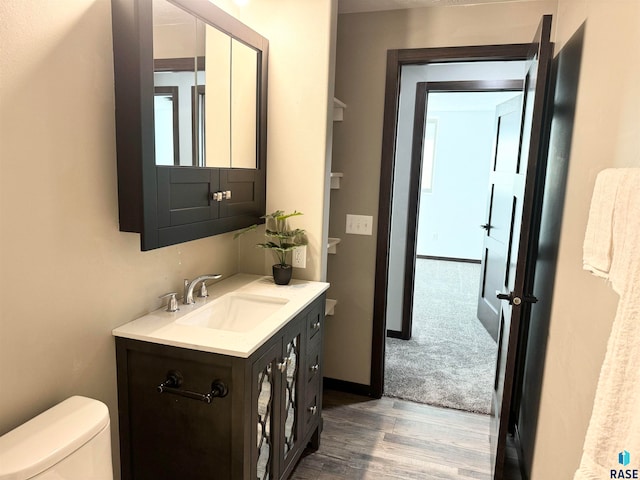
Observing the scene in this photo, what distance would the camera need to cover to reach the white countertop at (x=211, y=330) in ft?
4.81

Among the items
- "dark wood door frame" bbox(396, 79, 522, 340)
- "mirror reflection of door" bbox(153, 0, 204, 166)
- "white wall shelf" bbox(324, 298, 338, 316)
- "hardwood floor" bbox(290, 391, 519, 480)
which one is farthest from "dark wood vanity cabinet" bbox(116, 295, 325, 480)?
"dark wood door frame" bbox(396, 79, 522, 340)

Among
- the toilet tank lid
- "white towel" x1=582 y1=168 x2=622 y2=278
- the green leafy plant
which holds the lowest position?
the toilet tank lid

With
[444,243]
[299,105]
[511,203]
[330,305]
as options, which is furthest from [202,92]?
[444,243]

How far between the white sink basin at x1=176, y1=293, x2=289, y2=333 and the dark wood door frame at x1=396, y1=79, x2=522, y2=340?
1949 millimetres

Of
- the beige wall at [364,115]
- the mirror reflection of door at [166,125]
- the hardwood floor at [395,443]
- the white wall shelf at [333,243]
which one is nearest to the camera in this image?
the mirror reflection of door at [166,125]

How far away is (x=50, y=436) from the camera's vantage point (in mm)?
1149

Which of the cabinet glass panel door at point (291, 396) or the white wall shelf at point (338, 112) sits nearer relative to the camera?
the cabinet glass panel door at point (291, 396)

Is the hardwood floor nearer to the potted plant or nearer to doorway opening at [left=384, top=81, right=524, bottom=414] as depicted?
doorway opening at [left=384, top=81, right=524, bottom=414]

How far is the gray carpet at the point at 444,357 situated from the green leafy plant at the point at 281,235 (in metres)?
1.32

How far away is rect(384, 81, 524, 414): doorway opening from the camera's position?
3.19 meters

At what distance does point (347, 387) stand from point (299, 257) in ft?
3.69

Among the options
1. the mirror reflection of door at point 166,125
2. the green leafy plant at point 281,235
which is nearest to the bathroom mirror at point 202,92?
the mirror reflection of door at point 166,125

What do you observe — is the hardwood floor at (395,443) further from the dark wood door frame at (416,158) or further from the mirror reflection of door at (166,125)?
the mirror reflection of door at (166,125)

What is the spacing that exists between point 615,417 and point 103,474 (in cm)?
127
